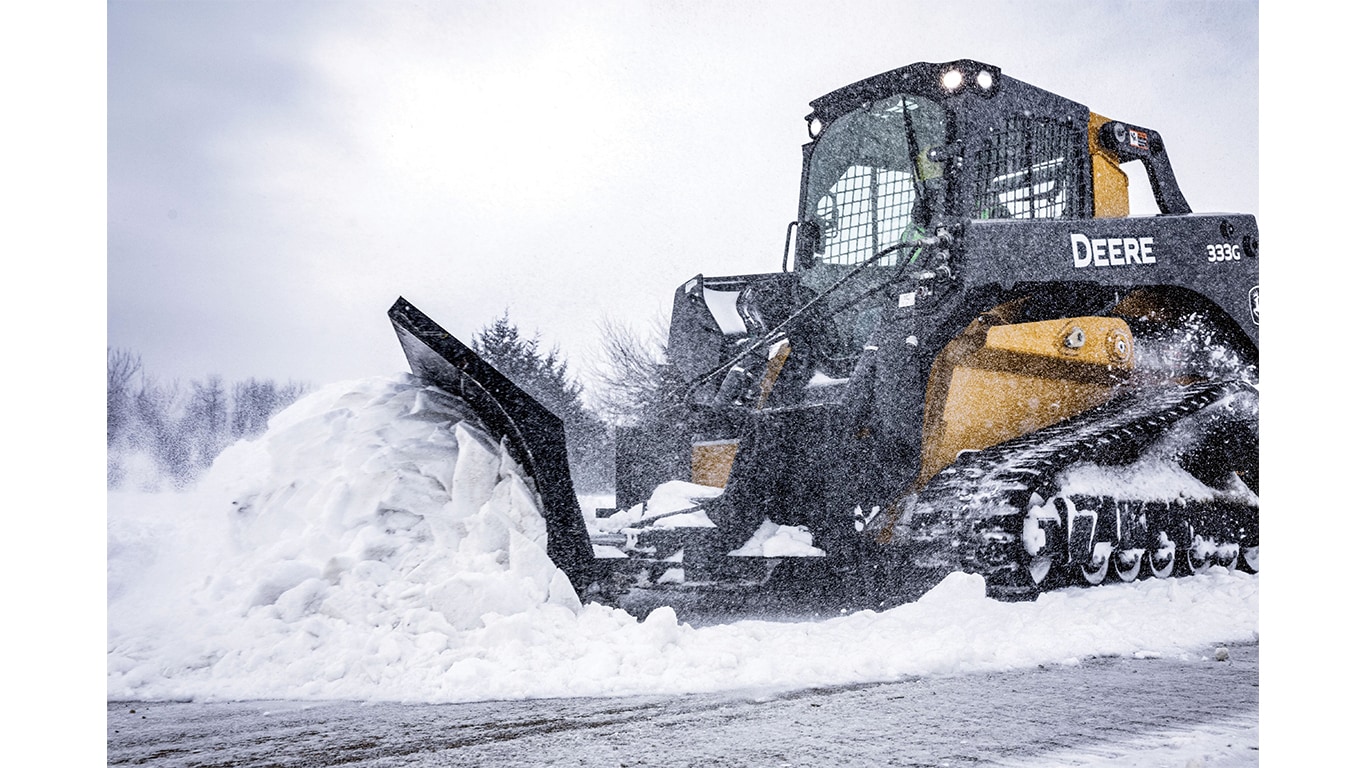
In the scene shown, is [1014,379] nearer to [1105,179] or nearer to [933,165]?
[933,165]

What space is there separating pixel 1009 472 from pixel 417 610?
1.52 meters

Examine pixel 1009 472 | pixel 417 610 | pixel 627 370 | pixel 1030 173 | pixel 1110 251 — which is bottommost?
pixel 417 610

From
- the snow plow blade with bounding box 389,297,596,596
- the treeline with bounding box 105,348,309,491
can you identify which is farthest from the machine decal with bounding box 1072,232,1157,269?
the treeline with bounding box 105,348,309,491

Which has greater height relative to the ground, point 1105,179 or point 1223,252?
point 1105,179

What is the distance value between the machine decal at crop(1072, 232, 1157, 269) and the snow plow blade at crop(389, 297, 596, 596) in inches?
62.7

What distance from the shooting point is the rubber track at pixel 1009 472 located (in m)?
2.62

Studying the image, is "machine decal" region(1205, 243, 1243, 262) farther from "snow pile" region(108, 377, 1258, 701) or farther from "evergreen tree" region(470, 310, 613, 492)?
"evergreen tree" region(470, 310, 613, 492)

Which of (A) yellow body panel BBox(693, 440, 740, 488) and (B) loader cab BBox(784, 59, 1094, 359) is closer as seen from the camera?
(B) loader cab BBox(784, 59, 1094, 359)

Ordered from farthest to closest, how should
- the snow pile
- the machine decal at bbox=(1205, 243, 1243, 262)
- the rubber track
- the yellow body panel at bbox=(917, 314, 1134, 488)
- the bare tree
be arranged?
the bare tree, the machine decal at bbox=(1205, 243, 1243, 262), the yellow body panel at bbox=(917, 314, 1134, 488), the rubber track, the snow pile

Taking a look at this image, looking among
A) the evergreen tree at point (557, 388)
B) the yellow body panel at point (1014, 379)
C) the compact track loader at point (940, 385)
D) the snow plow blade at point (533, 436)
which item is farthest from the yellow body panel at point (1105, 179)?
the snow plow blade at point (533, 436)

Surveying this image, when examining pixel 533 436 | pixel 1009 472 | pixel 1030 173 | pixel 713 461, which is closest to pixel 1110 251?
pixel 1030 173

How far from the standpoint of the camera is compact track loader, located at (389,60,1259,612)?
276 cm

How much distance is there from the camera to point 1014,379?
10.5 ft
